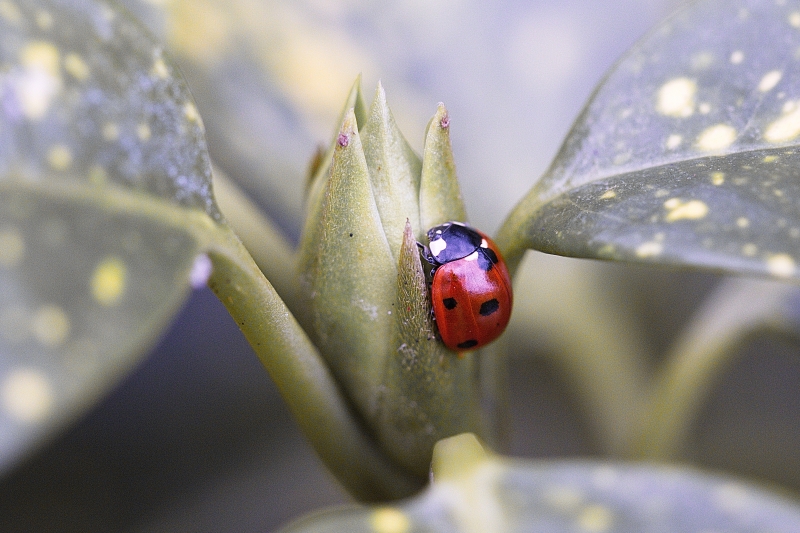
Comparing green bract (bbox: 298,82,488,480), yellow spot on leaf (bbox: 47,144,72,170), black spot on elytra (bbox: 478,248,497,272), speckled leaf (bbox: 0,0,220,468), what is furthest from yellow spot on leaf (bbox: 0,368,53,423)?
black spot on elytra (bbox: 478,248,497,272)

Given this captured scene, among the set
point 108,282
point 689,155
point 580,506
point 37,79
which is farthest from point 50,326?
point 689,155

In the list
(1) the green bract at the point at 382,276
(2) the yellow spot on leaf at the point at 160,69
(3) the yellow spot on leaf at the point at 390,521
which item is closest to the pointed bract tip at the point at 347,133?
(1) the green bract at the point at 382,276

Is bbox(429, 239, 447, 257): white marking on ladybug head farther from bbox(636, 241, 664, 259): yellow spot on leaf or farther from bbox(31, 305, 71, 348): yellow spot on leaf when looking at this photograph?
bbox(31, 305, 71, 348): yellow spot on leaf

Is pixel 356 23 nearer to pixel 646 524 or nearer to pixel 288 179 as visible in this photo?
pixel 288 179

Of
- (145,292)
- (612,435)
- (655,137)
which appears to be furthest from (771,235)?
(612,435)

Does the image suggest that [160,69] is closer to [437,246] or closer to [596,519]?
[437,246]

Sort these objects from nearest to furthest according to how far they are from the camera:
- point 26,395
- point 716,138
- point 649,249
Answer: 1. point 26,395
2. point 649,249
3. point 716,138

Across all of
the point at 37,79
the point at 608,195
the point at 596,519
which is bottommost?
the point at 596,519
